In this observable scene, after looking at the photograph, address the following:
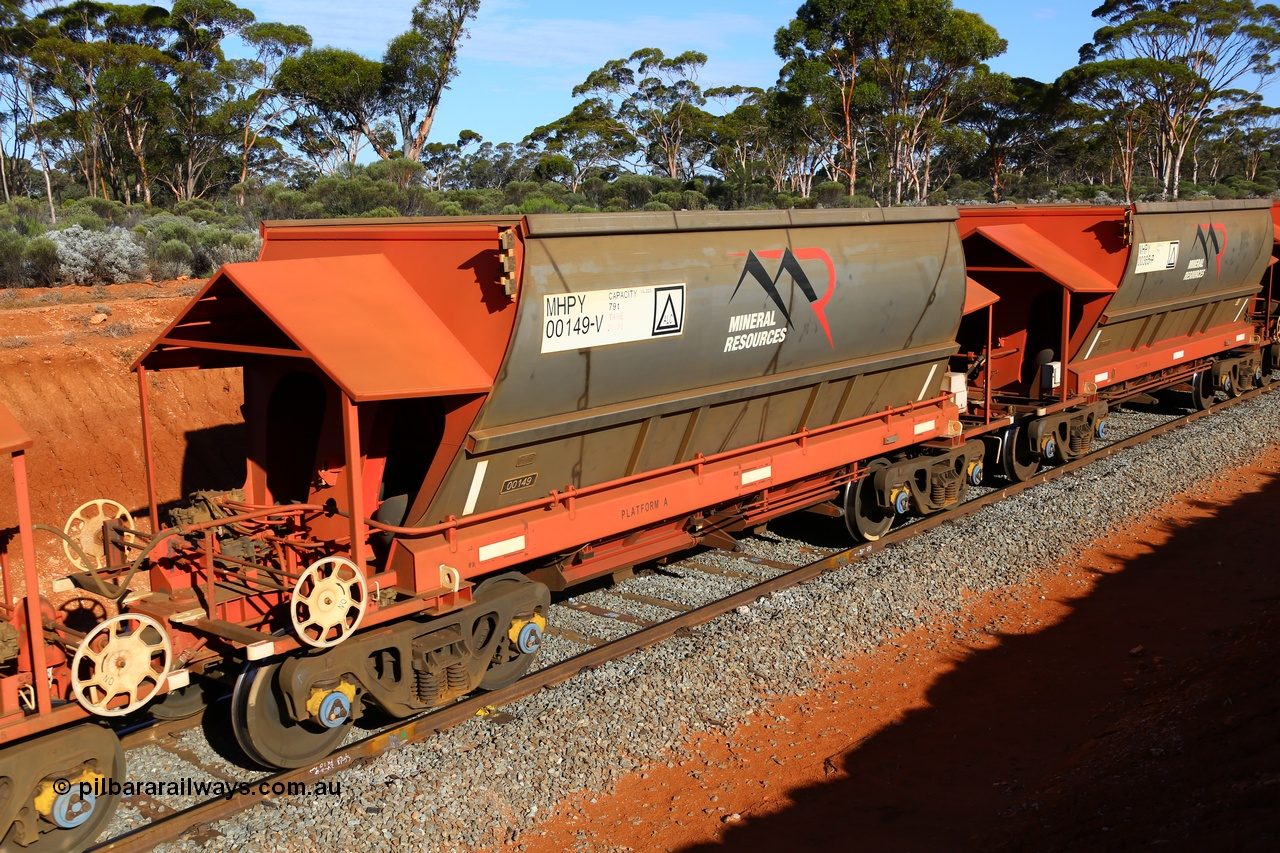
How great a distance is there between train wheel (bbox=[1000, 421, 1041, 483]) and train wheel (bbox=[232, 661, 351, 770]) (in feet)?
30.9

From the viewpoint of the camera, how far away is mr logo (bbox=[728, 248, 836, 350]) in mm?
8708

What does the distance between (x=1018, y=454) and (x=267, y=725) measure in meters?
9.99

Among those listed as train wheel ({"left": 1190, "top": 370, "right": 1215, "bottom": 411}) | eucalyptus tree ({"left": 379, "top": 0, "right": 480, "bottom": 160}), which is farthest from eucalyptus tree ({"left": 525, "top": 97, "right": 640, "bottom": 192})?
train wheel ({"left": 1190, "top": 370, "right": 1215, "bottom": 411})

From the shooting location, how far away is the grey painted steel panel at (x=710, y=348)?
7.13m

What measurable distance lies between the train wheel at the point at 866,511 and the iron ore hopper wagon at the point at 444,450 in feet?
0.42

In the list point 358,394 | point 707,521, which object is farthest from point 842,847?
point 707,521

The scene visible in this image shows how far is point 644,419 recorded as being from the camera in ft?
26.8

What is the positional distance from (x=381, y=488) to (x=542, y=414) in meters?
1.32

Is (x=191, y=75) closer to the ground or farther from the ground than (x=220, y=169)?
farther from the ground

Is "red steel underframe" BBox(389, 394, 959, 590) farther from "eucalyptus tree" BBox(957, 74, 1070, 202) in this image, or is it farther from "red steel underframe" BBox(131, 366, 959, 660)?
"eucalyptus tree" BBox(957, 74, 1070, 202)

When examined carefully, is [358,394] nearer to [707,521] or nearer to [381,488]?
[381,488]

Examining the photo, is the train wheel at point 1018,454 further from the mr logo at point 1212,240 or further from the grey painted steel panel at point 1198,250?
the mr logo at point 1212,240

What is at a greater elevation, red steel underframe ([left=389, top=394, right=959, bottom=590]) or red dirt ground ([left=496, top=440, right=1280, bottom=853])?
red steel underframe ([left=389, top=394, right=959, bottom=590])

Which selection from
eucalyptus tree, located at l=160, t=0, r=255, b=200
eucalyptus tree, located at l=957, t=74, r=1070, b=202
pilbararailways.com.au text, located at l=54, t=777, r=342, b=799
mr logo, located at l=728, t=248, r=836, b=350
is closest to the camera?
pilbararailways.com.au text, located at l=54, t=777, r=342, b=799
